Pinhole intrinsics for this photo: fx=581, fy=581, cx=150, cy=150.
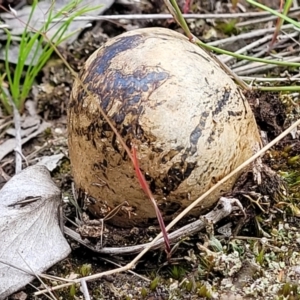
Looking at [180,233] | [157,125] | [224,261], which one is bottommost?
[224,261]

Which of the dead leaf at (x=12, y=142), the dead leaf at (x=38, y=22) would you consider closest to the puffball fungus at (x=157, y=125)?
the dead leaf at (x=12, y=142)

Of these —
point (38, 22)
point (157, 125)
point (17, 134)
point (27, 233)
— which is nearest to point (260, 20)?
point (38, 22)

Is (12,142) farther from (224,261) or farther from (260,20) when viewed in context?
(260,20)

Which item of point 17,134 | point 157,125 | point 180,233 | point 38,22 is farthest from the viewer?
point 38,22

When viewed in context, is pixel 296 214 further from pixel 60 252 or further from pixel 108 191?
pixel 60 252

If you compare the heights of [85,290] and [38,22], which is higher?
[38,22]

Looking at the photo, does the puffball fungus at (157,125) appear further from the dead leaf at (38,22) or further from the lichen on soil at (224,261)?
the dead leaf at (38,22)

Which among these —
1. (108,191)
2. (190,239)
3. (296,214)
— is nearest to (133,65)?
(108,191)

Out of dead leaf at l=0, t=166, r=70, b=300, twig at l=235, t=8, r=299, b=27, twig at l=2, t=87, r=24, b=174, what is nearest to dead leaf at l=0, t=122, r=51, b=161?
twig at l=2, t=87, r=24, b=174

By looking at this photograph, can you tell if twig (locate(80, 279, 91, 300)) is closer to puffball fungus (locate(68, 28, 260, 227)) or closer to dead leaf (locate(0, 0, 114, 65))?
puffball fungus (locate(68, 28, 260, 227))
